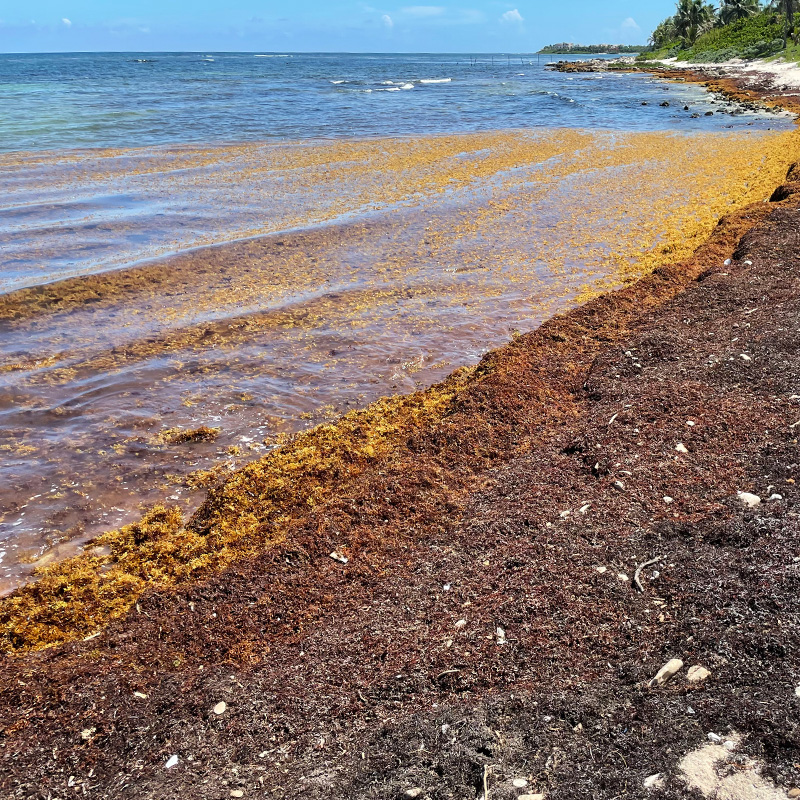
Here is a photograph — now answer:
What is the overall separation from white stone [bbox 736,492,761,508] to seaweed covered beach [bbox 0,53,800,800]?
38 mm

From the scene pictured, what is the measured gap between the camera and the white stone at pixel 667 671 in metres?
2.80

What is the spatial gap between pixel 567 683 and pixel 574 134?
26.8 metres

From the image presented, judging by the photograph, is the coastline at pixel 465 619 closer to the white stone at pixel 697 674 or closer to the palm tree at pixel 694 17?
the white stone at pixel 697 674

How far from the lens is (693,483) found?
164 inches

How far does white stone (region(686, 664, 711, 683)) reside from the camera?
276 cm

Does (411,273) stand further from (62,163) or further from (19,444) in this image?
(62,163)

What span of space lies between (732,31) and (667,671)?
90.1 metres

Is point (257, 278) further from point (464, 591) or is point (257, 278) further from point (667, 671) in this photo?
point (667, 671)

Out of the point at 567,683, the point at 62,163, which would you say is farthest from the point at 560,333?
the point at 62,163

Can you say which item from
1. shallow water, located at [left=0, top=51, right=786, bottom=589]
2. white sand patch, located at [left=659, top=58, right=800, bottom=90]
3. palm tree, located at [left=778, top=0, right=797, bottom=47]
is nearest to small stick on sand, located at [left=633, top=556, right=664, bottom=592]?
shallow water, located at [left=0, top=51, right=786, bottom=589]

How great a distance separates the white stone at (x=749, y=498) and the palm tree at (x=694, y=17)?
103358 millimetres

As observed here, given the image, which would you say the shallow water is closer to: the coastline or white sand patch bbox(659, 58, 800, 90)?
the coastline

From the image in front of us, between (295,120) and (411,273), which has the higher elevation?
(295,120)

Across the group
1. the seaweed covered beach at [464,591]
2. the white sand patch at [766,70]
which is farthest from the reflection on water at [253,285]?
the white sand patch at [766,70]
